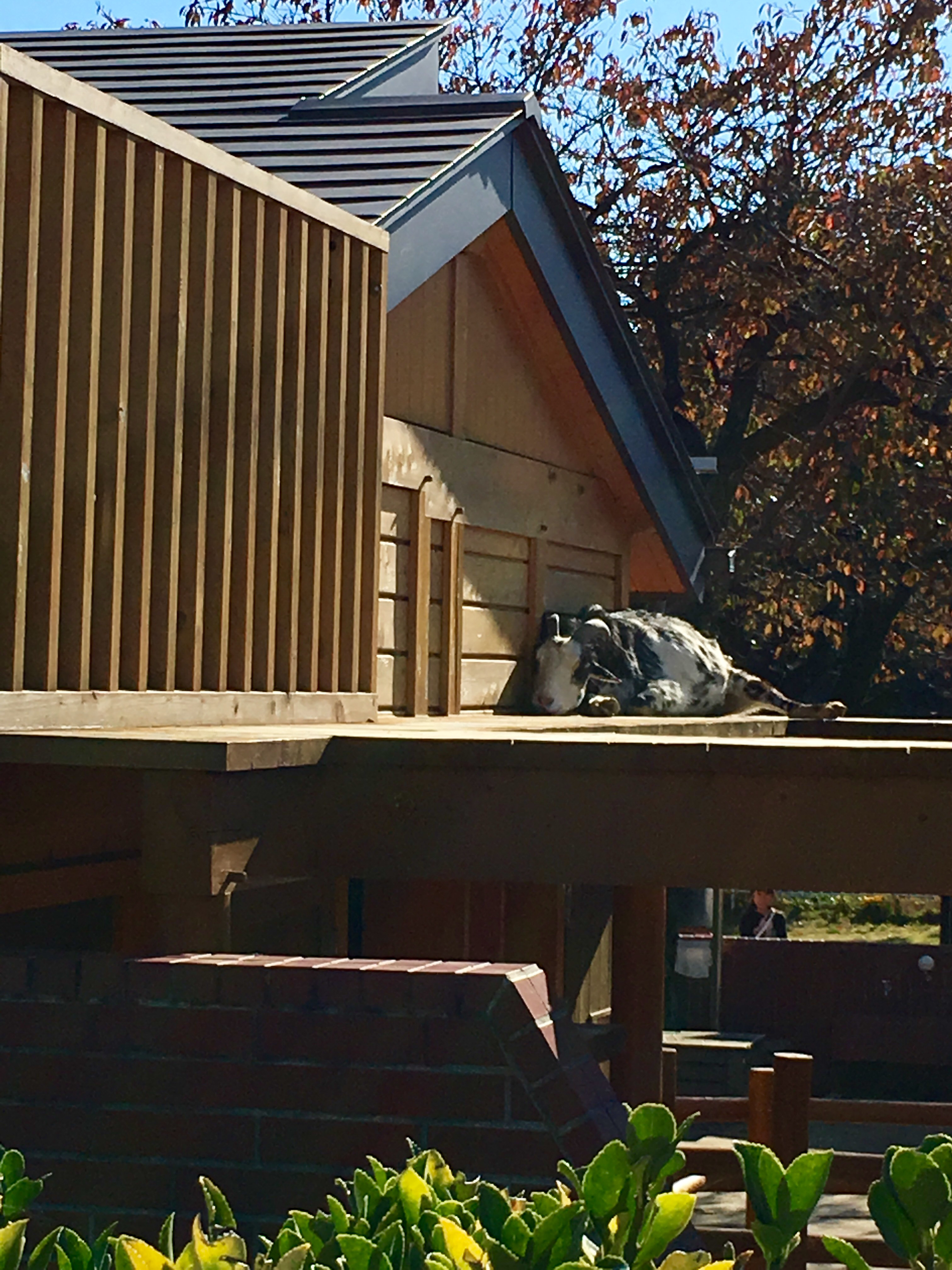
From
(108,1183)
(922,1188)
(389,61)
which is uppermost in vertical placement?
(389,61)

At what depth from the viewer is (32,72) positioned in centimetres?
442

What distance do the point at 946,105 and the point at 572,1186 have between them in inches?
693

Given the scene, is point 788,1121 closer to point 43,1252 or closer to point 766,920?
point 43,1252

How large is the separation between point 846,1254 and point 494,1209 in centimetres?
47

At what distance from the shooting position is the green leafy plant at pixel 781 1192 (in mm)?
2357

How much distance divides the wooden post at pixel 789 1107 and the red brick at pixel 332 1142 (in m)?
3.02

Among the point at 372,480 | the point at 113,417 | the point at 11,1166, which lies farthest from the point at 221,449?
the point at 11,1166

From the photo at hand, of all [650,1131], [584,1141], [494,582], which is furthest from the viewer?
[494,582]

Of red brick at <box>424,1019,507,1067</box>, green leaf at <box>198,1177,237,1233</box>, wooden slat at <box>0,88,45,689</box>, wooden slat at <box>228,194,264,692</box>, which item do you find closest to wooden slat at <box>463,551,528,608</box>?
wooden slat at <box>228,194,264,692</box>

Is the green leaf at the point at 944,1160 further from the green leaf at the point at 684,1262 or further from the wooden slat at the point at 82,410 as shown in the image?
the wooden slat at the point at 82,410

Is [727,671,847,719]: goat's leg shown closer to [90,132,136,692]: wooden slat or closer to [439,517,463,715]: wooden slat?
[439,517,463,715]: wooden slat

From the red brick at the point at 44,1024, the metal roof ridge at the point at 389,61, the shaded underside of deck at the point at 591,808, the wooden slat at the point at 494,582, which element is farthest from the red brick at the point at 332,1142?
the metal roof ridge at the point at 389,61

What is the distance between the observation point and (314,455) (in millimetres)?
5812

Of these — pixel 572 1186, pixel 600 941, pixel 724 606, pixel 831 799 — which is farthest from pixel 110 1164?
pixel 724 606
